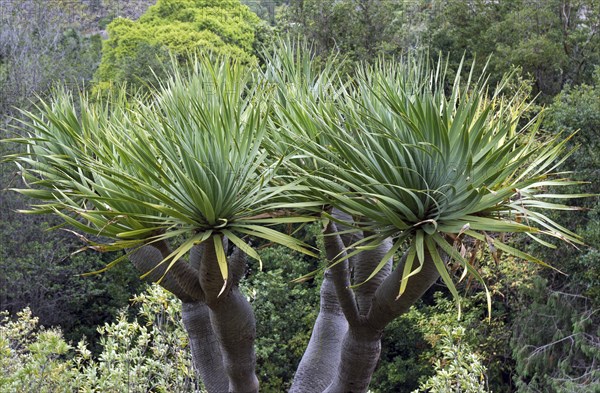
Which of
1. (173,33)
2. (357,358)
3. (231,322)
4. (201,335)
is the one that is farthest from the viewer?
(173,33)

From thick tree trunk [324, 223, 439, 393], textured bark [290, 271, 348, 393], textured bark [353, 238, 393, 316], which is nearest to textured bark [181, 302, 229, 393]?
textured bark [290, 271, 348, 393]

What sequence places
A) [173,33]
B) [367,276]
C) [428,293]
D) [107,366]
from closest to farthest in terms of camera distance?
[367,276] < [107,366] < [428,293] < [173,33]

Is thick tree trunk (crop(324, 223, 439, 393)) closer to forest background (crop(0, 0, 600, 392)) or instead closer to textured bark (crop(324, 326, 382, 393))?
textured bark (crop(324, 326, 382, 393))

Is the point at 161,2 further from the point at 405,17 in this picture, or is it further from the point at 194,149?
the point at 194,149

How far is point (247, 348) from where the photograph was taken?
409 cm

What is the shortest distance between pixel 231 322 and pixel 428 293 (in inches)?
403

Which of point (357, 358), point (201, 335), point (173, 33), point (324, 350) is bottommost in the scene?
point (357, 358)

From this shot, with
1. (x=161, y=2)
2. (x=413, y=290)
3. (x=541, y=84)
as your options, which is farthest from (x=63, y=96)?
(x=161, y=2)

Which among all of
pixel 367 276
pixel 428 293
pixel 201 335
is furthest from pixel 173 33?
pixel 367 276

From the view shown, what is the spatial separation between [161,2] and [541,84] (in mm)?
11281

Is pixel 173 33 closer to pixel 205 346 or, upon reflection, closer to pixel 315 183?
pixel 205 346

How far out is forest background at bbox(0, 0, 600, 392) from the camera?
9289 mm

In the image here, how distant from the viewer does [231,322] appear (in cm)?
385

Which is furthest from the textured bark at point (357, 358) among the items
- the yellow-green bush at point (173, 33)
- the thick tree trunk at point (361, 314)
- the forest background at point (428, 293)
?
the yellow-green bush at point (173, 33)
